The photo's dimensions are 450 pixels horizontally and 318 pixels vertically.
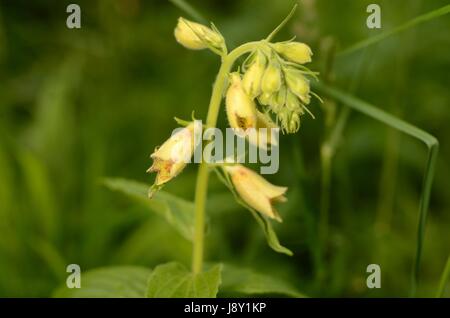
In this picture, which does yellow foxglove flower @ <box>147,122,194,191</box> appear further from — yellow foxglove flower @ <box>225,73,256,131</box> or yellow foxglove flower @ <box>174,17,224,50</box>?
yellow foxglove flower @ <box>174,17,224,50</box>

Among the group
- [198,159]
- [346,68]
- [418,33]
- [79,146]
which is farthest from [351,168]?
[198,159]

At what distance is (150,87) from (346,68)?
1.16 metres

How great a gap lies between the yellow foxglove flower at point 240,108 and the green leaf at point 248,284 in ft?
1.69

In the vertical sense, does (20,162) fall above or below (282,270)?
above

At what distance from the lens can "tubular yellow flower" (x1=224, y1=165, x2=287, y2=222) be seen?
1861mm

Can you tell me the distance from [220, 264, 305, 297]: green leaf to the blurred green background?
0.30 meters

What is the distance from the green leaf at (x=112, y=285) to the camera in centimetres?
212

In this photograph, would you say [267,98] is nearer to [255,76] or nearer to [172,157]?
[255,76]

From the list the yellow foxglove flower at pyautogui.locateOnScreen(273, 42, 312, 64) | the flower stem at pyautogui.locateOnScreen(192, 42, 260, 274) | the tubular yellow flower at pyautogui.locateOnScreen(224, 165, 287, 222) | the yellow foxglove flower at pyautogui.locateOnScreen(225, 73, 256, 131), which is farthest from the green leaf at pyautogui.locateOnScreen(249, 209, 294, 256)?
the yellow foxglove flower at pyautogui.locateOnScreen(273, 42, 312, 64)

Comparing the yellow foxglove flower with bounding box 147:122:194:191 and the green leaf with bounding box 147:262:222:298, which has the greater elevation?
the yellow foxglove flower with bounding box 147:122:194:191

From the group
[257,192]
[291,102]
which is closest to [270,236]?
[257,192]

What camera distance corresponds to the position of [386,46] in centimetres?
334

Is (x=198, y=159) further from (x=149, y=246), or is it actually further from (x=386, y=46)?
(x=386, y=46)
